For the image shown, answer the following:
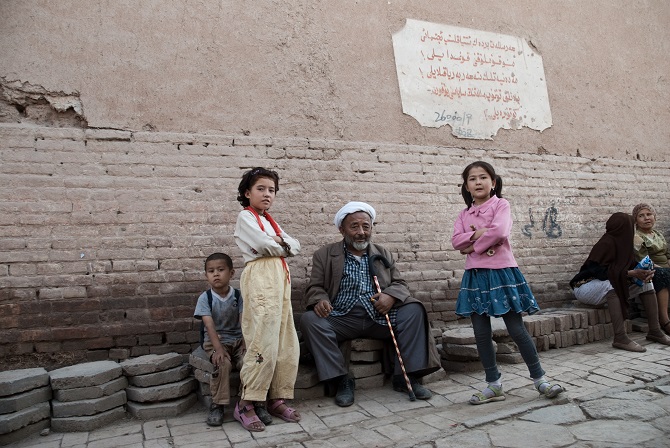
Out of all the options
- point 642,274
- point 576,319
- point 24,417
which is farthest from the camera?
point 576,319

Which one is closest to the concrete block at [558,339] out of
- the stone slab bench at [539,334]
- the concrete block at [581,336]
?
the stone slab bench at [539,334]

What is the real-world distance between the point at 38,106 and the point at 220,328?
251 centimetres

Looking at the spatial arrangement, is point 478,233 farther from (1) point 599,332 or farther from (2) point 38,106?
(2) point 38,106

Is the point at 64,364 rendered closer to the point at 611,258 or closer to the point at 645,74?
the point at 611,258

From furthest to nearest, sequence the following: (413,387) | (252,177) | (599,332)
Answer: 1. (599,332)
2. (413,387)
3. (252,177)

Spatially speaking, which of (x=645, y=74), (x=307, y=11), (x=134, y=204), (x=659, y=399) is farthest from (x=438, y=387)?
(x=645, y=74)

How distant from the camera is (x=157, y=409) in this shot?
3.51 metres

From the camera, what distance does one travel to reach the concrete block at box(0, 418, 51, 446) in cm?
313

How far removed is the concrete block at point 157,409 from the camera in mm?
3480

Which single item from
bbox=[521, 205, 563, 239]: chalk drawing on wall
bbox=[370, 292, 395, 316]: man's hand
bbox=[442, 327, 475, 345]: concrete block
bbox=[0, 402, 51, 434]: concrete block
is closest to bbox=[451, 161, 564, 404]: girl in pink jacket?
bbox=[370, 292, 395, 316]: man's hand

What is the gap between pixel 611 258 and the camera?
17.4 feet

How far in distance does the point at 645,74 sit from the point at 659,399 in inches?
215

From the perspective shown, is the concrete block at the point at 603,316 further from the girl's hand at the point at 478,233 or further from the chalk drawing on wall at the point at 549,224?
the girl's hand at the point at 478,233

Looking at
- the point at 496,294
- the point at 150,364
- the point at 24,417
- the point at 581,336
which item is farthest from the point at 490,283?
the point at 24,417
